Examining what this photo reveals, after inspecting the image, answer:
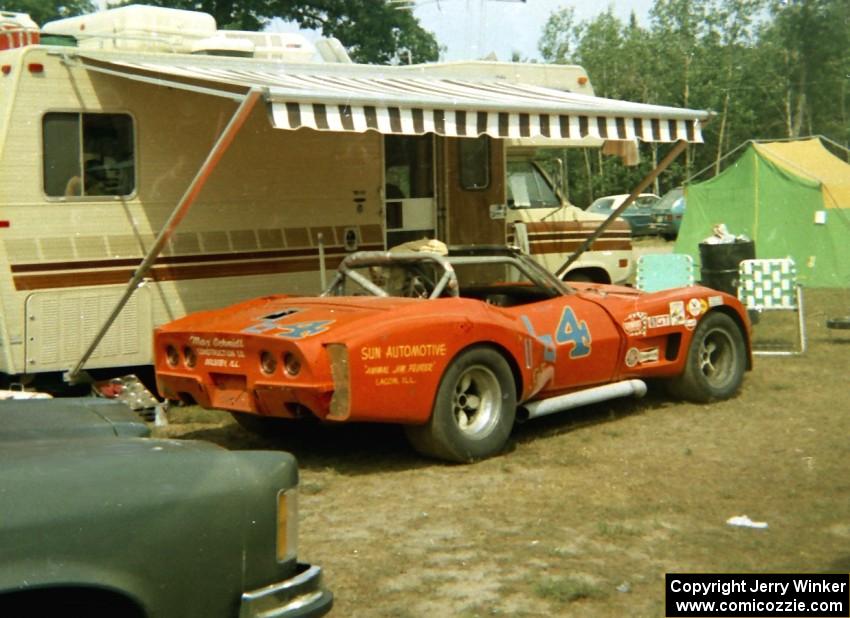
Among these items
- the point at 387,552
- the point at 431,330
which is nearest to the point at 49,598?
the point at 387,552

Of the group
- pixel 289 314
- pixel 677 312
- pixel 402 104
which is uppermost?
pixel 402 104

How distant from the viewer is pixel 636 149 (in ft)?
40.9

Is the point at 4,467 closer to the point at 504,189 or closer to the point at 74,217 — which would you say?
the point at 74,217

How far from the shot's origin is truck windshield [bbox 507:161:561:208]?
12246mm

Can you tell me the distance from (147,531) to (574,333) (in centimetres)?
516

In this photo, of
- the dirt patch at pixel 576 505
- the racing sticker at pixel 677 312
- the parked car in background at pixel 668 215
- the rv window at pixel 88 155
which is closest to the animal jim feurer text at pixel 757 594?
the dirt patch at pixel 576 505

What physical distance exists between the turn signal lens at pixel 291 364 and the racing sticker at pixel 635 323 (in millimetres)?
2638

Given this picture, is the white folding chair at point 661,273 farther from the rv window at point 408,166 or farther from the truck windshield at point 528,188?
the rv window at point 408,166

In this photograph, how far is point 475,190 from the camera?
11.7 metres

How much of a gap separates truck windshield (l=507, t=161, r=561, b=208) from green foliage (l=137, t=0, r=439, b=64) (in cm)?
1817

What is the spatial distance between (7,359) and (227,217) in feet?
6.98

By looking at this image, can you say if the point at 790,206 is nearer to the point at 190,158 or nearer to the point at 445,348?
the point at 190,158

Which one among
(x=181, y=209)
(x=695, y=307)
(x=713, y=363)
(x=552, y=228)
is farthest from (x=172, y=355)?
(x=552, y=228)

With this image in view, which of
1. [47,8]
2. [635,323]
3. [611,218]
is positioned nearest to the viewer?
[635,323]
